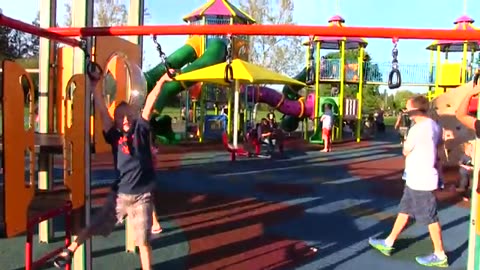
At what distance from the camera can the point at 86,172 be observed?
161 inches

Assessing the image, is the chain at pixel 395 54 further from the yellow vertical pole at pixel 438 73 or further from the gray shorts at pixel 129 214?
the yellow vertical pole at pixel 438 73

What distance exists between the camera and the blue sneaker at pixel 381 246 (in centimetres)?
559

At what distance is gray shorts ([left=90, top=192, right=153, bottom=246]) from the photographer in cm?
401

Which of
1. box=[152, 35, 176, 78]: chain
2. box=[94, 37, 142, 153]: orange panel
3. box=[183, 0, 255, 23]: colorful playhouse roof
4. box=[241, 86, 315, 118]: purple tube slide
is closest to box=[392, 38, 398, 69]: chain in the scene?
box=[152, 35, 176, 78]: chain

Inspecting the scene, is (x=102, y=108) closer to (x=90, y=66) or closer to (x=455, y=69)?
(x=90, y=66)

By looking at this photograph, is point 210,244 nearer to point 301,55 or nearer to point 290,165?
point 290,165

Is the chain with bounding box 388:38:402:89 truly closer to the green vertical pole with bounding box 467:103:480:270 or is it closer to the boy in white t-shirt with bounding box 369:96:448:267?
the green vertical pole with bounding box 467:103:480:270

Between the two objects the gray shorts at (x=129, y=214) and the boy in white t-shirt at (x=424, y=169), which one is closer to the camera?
the gray shorts at (x=129, y=214)

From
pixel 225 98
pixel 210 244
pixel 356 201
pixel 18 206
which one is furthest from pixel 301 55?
pixel 18 206

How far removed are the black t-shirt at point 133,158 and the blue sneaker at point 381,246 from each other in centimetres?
272

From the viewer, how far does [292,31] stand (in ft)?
11.9

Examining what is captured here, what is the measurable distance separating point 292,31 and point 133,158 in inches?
56.8

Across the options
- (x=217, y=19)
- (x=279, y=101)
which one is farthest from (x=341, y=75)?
(x=217, y=19)

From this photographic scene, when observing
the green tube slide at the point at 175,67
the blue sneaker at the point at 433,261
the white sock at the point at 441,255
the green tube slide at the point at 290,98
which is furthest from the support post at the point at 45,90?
the green tube slide at the point at 290,98
